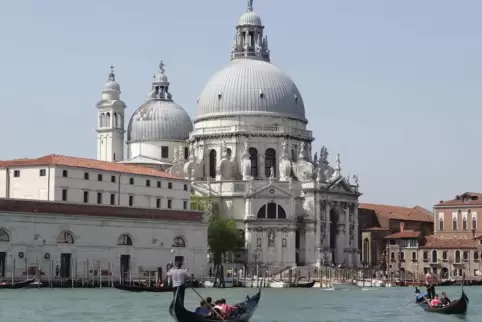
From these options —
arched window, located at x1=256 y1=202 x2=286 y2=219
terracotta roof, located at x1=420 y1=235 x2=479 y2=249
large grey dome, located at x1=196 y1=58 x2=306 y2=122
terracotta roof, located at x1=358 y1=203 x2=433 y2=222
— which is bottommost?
terracotta roof, located at x1=420 y1=235 x2=479 y2=249

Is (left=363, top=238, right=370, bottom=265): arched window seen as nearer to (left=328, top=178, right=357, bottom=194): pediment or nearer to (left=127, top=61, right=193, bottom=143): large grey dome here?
(left=328, top=178, right=357, bottom=194): pediment

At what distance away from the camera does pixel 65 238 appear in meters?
74.0

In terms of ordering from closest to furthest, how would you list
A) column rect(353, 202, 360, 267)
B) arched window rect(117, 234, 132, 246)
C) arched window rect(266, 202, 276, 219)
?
arched window rect(117, 234, 132, 246) < arched window rect(266, 202, 276, 219) < column rect(353, 202, 360, 267)

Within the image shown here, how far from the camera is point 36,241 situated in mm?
71938

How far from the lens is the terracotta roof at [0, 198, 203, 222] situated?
71.3m

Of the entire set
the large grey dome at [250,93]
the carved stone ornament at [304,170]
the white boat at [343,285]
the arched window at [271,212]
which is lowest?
the white boat at [343,285]

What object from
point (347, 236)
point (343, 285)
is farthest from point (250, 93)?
point (343, 285)

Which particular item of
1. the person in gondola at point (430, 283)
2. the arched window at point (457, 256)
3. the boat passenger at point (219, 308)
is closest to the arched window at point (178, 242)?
the person in gondola at point (430, 283)

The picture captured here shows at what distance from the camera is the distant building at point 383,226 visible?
116 metres

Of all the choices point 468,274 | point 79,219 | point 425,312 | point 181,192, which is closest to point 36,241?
point 79,219

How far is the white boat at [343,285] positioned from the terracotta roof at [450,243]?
17.7 m

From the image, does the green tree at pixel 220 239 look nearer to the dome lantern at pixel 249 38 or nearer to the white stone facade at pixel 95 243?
the white stone facade at pixel 95 243

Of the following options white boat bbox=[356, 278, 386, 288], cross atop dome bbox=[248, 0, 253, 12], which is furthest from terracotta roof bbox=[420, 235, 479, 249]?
cross atop dome bbox=[248, 0, 253, 12]

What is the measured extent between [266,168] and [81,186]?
1091 inches
